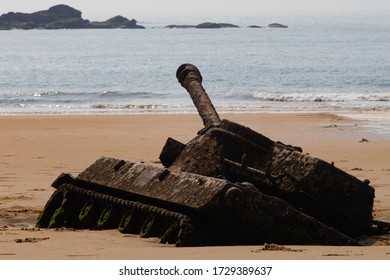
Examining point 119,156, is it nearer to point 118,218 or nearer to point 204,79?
point 118,218

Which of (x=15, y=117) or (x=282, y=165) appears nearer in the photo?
(x=282, y=165)

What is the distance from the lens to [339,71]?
48406mm

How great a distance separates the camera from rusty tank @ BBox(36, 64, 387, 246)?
711cm

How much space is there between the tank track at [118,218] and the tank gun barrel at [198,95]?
1.11 m

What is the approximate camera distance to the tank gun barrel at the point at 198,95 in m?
8.91

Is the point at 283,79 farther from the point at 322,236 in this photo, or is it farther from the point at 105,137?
the point at 322,236

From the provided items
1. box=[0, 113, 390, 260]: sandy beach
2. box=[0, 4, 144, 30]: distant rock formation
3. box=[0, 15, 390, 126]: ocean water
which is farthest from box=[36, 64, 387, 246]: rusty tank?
box=[0, 4, 144, 30]: distant rock formation

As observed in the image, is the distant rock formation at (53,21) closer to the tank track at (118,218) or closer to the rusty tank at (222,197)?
the tank track at (118,218)

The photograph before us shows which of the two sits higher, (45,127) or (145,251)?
(145,251)

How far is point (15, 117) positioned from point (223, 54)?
45.6 meters

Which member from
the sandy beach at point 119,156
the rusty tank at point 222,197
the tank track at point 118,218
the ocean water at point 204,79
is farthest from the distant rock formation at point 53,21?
the rusty tank at point 222,197

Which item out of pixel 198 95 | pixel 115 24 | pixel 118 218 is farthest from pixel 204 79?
pixel 115 24
